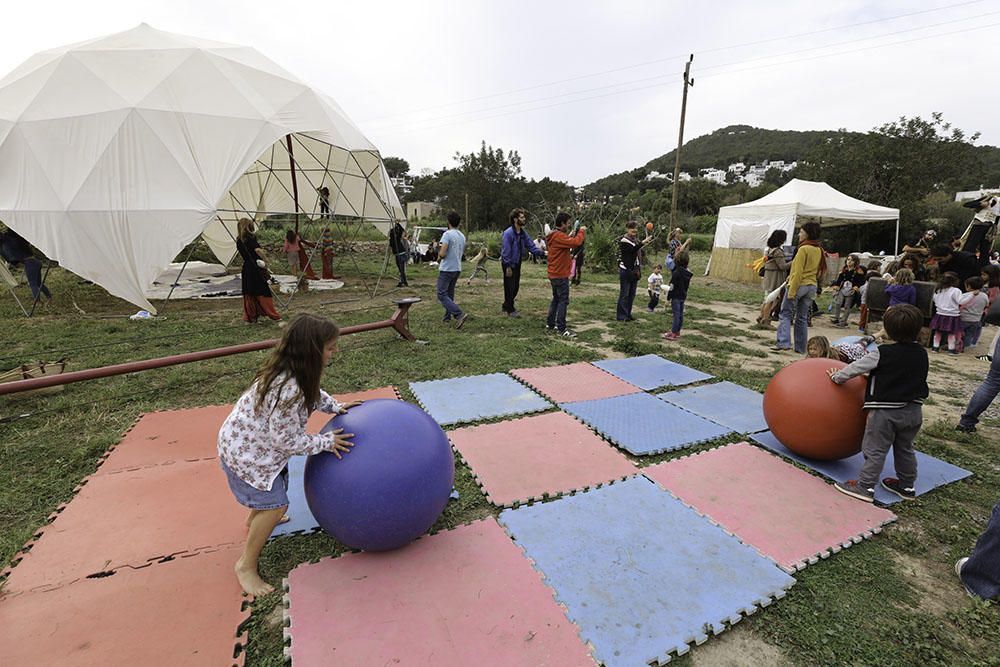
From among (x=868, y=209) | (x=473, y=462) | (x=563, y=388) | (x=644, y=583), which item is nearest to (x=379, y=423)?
(x=473, y=462)

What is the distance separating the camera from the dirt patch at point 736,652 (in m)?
2.22

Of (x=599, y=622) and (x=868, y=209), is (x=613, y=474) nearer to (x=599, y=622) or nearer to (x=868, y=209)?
(x=599, y=622)

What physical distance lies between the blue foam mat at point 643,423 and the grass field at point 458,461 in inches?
9.7

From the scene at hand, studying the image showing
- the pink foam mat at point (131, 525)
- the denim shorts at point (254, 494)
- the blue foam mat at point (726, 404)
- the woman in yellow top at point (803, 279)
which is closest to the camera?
the denim shorts at point (254, 494)

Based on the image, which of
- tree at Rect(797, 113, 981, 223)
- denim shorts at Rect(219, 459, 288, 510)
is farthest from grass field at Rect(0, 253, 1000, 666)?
tree at Rect(797, 113, 981, 223)

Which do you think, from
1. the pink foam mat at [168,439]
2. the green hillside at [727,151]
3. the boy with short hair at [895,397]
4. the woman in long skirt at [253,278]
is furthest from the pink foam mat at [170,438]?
the green hillside at [727,151]

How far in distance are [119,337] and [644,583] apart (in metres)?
8.72

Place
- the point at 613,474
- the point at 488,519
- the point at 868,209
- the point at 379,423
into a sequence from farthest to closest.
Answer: the point at 868,209
the point at 613,474
the point at 488,519
the point at 379,423

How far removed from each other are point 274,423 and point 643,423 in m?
3.68

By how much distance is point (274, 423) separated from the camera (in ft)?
7.83

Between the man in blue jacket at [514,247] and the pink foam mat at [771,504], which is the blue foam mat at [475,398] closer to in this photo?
the pink foam mat at [771,504]

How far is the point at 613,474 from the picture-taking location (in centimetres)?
380

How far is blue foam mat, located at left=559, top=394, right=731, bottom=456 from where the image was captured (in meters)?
4.35

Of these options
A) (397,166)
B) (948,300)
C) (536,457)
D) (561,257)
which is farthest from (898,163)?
(397,166)
